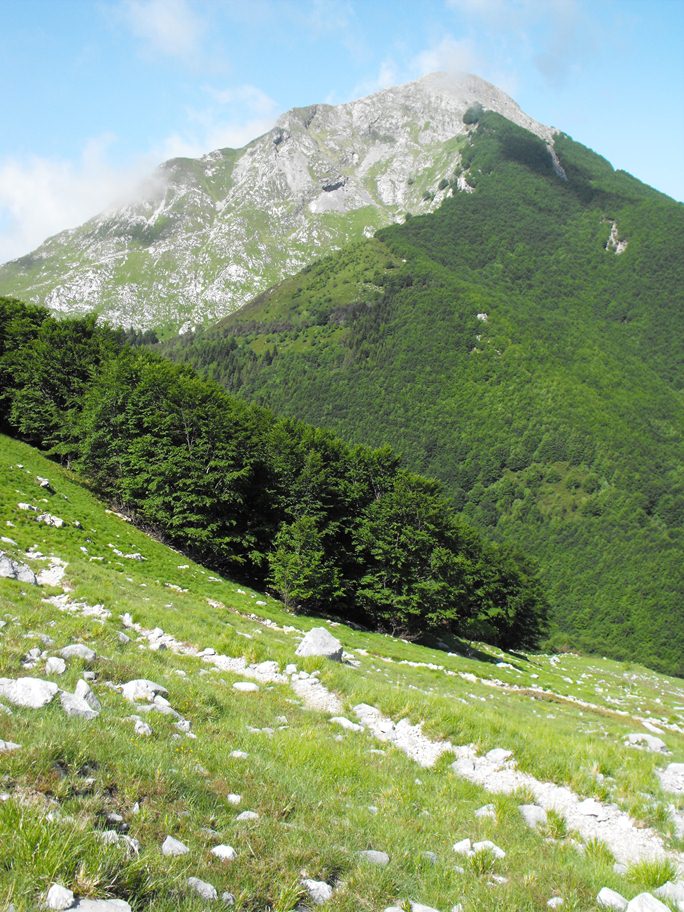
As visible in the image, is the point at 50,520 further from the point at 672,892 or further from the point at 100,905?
the point at 672,892

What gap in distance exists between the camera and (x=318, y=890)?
4.39 meters

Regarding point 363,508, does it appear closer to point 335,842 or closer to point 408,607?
point 408,607

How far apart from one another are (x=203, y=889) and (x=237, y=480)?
39.4 meters

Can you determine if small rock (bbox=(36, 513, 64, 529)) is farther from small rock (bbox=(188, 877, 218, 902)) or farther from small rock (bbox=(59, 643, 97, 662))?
small rock (bbox=(188, 877, 218, 902))

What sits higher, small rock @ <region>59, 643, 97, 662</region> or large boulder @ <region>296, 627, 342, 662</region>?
small rock @ <region>59, 643, 97, 662</region>

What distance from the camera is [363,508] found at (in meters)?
53.7

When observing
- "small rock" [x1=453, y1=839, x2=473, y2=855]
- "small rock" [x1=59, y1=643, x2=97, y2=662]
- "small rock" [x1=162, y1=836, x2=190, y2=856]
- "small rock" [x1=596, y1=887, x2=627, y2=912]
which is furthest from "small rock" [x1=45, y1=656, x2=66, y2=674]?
"small rock" [x1=596, y1=887, x2=627, y2=912]

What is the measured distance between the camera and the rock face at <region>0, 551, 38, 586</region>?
18.5m

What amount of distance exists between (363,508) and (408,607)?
1140 centimetres

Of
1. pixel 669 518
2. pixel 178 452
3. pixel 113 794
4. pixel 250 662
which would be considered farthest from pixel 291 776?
pixel 669 518

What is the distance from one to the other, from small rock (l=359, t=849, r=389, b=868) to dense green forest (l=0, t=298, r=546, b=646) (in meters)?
34.1

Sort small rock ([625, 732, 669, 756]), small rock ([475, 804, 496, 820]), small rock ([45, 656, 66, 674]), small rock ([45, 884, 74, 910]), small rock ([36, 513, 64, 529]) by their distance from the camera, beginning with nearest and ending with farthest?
small rock ([45, 884, 74, 910])
small rock ([475, 804, 496, 820])
small rock ([45, 656, 66, 674])
small rock ([625, 732, 669, 756])
small rock ([36, 513, 64, 529])

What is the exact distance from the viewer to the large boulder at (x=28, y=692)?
20.8ft

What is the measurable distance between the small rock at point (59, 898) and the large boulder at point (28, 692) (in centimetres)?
351
